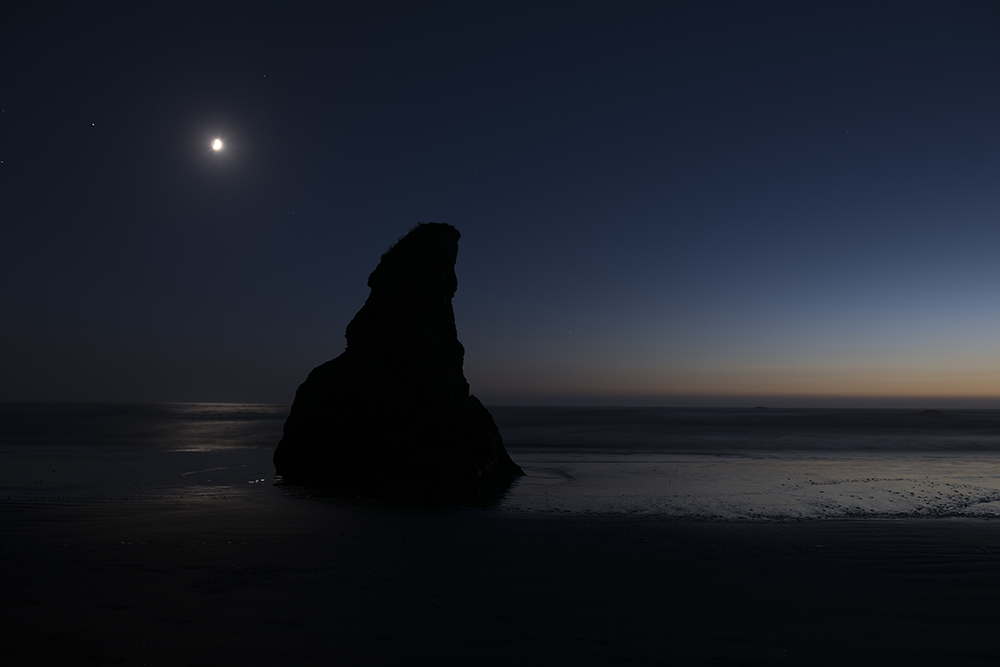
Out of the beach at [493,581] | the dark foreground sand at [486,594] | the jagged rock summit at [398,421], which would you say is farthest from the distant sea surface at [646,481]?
the dark foreground sand at [486,594]

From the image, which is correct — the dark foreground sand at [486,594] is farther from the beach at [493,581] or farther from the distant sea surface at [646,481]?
the distant sea surface at [646,481]

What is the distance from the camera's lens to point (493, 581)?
5.90m

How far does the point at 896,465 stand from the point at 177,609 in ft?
86.2

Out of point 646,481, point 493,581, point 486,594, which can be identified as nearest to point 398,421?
point 646,481

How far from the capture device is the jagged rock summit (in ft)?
46.7

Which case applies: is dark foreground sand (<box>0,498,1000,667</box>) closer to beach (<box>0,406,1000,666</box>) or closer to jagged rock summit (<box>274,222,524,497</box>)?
beach (<box>0,406,1000,666</box>)

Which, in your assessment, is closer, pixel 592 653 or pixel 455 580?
pixel 592 653

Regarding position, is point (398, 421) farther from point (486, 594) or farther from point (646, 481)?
point (486, 594)

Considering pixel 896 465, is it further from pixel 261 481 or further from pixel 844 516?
pixel 261 481

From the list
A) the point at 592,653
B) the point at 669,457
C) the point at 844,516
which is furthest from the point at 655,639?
the point at 669,457

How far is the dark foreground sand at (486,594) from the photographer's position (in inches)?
163

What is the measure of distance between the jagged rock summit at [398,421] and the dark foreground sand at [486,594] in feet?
17.1

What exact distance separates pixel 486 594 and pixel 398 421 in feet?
33.1

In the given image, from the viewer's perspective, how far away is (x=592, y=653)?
13.5 feet
